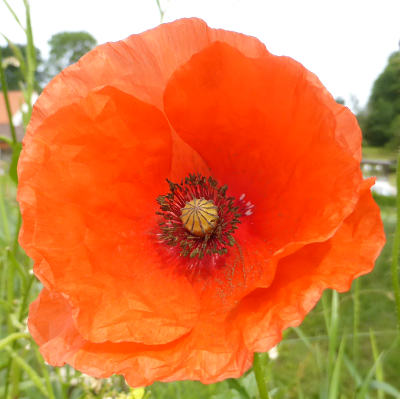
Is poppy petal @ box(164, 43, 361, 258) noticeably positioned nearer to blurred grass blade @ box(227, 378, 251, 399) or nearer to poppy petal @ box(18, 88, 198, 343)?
poppy petal @ box(18, 88, 198, 343)

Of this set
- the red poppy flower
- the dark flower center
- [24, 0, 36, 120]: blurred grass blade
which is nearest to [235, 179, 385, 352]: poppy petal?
the red poppy flower

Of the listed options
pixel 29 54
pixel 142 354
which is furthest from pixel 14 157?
pixel 142 354

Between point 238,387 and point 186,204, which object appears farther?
point 186,204

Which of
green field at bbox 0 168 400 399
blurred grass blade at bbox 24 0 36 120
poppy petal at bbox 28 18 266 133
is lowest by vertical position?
green field at bbox 0 168 400 399

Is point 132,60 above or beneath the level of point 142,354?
Result: above

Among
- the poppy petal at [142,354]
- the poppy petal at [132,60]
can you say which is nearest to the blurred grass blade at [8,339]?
the poppy petal at [142,354]

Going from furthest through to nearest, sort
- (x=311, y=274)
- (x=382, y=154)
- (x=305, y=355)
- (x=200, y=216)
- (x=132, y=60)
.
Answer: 1. (x=382, y=154)
2. (x=305, y=355)
3. (x=200, y=216)
4. (x=132, y=60)
5. (x=311, y=274)

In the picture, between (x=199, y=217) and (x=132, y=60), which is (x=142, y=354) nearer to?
(x=199, y=217)

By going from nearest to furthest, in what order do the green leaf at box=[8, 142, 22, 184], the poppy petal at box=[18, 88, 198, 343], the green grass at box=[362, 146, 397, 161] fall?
the poppy petal at box=[18, 88, 198, 343] < the green leaf at box=[8, 142, 22, 184] < the green grass at box=[362, 146, 397, 161]

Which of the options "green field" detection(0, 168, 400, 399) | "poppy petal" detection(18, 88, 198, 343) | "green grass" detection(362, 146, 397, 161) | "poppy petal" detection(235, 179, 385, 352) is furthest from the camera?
"green grass" detection(362, 146, 397, 161)

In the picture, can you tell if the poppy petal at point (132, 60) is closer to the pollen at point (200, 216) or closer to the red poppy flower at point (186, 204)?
the red poppy flower at point (186, 204)
